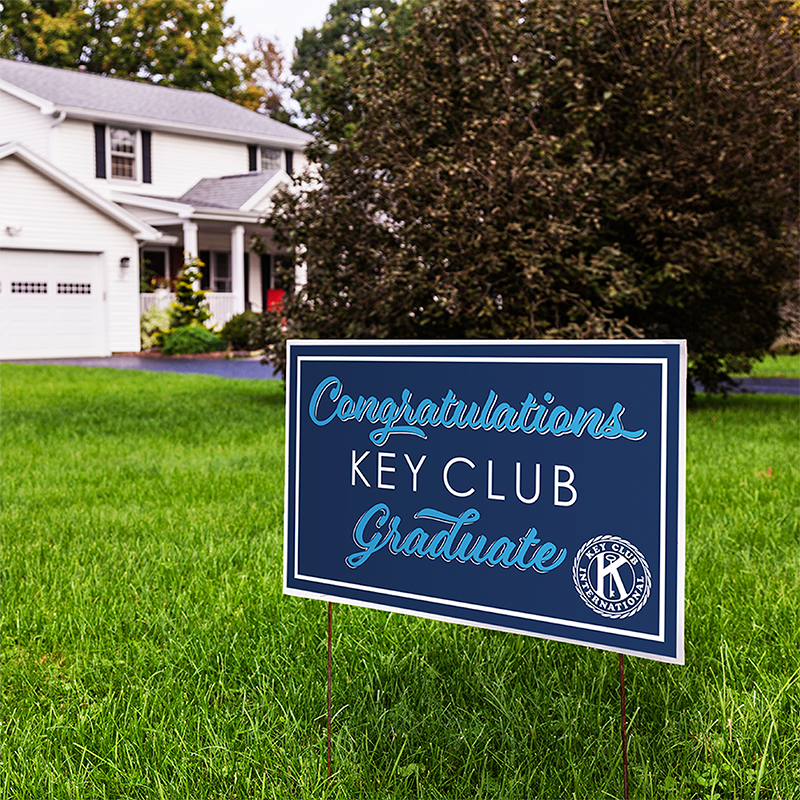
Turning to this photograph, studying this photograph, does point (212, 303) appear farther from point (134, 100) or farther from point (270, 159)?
point (134, 100)

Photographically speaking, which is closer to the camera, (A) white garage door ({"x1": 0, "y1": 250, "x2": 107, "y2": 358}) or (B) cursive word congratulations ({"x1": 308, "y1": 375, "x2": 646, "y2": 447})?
(B) cursive word congratulations ({"x1": 308, "y1": 375, "x2": 646, "y2": 447})

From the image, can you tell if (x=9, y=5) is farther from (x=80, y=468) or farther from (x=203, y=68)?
(x=80, y=468)

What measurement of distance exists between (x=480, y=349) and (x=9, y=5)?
38052 mm

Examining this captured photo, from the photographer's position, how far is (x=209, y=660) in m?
3.39

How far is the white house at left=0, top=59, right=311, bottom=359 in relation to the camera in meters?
22.7

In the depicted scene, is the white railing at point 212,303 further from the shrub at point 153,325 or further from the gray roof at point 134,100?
the gray roof at point 134,100

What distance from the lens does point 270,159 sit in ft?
99.0

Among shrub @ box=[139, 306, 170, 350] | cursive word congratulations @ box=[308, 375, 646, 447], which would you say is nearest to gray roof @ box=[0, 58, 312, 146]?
shrub @ box=[139, 306, 170, 350]

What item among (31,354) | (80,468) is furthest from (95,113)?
(80,468)

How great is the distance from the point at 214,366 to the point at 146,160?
10.6 metres

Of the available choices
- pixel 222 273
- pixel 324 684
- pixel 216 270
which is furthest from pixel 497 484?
pixel 222 273

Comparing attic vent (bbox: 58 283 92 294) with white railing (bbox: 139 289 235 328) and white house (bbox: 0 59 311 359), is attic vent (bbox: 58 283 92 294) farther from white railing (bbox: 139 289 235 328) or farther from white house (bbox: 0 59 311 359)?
white railing (bbox: 139 289 235 328)

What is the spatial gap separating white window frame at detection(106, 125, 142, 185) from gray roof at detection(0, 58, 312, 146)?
1.92ft

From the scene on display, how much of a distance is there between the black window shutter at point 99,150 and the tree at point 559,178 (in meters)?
16.7
